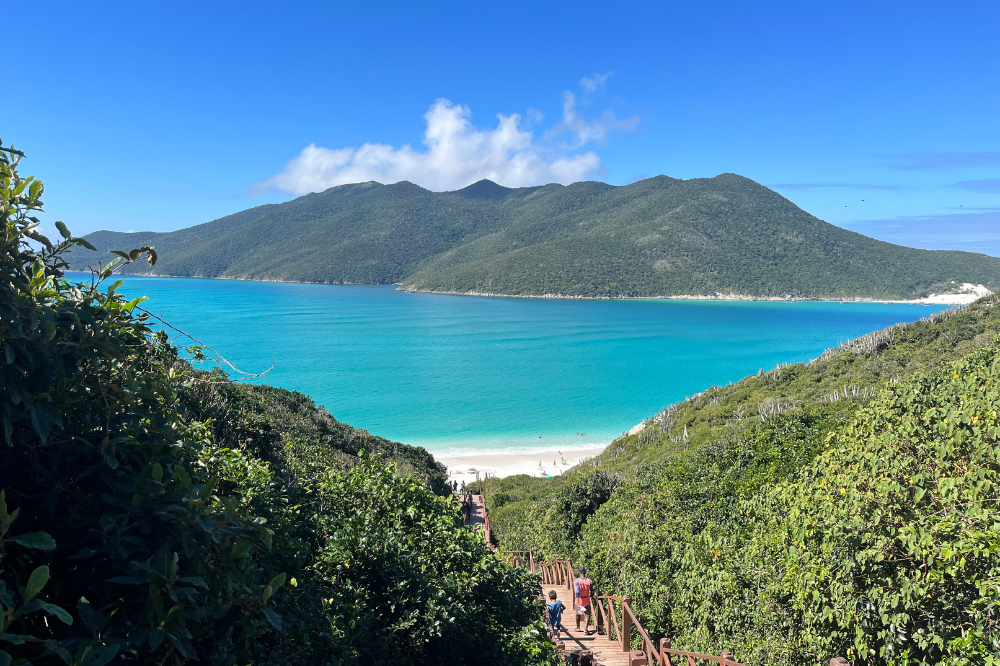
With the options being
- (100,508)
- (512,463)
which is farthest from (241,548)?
(512,463)

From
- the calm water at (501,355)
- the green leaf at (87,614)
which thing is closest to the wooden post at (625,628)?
the green leaf at (87,614)

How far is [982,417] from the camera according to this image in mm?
5988

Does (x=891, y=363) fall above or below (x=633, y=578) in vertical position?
above

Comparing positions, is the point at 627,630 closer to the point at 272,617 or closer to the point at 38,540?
the point at 272,617

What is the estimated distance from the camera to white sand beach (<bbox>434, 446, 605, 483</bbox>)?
1215 inches

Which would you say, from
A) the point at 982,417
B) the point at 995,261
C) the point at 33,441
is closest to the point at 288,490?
the point at 33,441

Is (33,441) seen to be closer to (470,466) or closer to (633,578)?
(633,578)

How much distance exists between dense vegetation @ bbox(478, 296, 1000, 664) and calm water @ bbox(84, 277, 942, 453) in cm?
2594

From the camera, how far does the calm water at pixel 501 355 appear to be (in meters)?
42.8

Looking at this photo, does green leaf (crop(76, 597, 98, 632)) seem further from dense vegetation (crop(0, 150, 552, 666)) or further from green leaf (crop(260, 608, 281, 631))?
green leaf (crop(260, 608, 281, 631))

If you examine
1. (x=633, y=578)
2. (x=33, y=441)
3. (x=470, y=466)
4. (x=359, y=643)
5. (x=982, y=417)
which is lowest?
(x=470, y=466)

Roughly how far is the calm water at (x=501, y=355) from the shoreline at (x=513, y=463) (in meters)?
1.92

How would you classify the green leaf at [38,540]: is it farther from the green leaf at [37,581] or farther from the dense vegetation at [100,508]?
the green leaf at [37,581]

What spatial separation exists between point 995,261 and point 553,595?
216610mm
